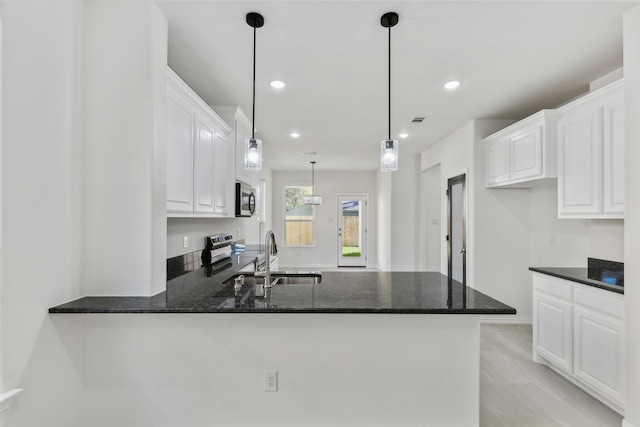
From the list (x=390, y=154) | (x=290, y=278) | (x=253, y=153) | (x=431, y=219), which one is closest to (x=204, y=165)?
(x=253, y=153)

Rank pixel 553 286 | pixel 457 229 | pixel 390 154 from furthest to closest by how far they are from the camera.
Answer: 1. pixel 457 229
2. pixel 553 286
3. pixel 390 154

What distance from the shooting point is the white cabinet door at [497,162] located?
3533 millimetres

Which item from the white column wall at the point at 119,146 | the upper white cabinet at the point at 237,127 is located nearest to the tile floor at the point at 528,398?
the white column wall at the point at 119,146

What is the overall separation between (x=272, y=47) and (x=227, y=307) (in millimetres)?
1791

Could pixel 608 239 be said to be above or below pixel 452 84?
below

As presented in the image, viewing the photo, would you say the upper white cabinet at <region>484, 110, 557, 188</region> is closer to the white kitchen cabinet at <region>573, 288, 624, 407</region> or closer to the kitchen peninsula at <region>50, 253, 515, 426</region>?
the white kitchen cabinet at <region>573, 288, 624, 407</region>

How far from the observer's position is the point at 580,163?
2627 mm

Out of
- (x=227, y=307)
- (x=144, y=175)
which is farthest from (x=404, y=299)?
(x=144, y=175)

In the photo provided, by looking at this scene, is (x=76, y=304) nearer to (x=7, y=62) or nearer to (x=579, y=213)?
(x=7, y=62)

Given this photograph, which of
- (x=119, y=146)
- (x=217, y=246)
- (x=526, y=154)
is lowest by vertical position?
(x=217, y=246)

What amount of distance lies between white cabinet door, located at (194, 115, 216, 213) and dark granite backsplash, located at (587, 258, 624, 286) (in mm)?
3187

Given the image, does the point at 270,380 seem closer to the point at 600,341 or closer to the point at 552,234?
the point at 600,341

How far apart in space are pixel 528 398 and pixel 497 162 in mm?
2493

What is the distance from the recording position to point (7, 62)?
1325 mm
